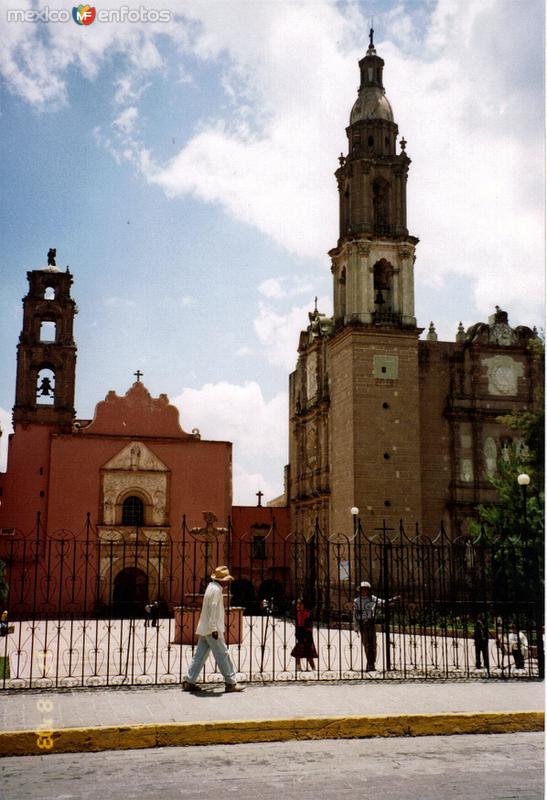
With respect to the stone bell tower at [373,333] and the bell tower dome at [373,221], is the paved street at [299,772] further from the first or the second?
the bell tower dome at [373,221]

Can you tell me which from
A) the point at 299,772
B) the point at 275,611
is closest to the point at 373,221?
the point at 275,611

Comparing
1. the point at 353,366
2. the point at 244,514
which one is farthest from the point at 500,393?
the point at 244,514

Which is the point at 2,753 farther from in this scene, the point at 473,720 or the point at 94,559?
the point at 94,559

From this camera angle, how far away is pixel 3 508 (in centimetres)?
3272

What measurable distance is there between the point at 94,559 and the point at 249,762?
2521 centimetres

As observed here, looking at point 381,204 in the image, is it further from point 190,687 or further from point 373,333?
point 190,687

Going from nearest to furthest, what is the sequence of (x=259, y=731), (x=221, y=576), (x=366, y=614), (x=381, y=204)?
(x=259, y=731), (x=221, y=576), (x=366, y=614), (x=381, y=204)

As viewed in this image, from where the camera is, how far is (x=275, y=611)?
93.4 ft

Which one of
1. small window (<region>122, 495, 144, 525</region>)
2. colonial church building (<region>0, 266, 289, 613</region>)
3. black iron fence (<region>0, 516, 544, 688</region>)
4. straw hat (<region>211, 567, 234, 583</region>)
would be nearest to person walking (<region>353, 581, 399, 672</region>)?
black iron fence (<region>0, 516, 544, 688</region>)

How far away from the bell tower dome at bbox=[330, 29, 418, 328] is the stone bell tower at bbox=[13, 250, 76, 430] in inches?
426

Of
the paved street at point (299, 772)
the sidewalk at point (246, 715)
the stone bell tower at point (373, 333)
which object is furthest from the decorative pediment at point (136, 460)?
the paved street at point (299, 772)

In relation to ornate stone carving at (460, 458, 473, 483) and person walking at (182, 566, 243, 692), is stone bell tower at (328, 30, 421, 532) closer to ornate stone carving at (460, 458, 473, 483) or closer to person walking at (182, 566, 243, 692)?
ornate stone carving at (460, 458, 473, 483)

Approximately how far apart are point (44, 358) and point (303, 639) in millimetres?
23060

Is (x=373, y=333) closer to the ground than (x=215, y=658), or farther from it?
farther from it
